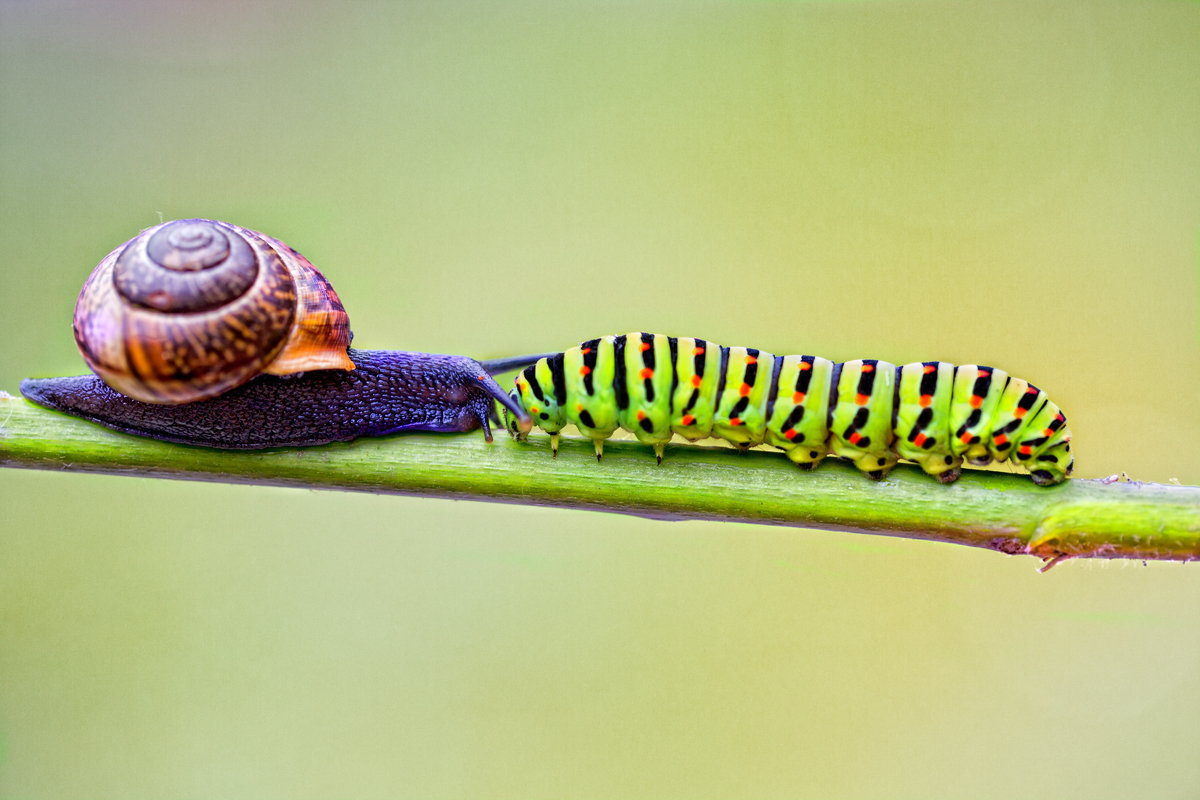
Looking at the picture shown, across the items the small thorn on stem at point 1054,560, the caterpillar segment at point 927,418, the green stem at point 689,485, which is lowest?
the small thorn on stem at point 1054,560

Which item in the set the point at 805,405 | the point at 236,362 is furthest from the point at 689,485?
the point at 236,362

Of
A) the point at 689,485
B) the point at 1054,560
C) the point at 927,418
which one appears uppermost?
the point at 927,418

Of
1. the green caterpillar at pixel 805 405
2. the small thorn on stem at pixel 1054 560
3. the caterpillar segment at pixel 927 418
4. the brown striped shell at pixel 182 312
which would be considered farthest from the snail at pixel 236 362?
the small thorn on stem at pixel 1054 560

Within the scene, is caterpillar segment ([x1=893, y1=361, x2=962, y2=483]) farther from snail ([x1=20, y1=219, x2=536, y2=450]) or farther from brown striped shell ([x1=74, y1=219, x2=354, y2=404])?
A: brown striped shell ([x1=74, y1=219, x2=354, y2=404])

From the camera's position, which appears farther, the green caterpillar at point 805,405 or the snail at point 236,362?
the green caterpillar at point 805,405

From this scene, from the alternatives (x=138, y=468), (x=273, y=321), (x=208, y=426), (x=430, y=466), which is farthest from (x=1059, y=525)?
(x=138, y=468)

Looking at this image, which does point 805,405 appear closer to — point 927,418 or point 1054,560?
point 927,418

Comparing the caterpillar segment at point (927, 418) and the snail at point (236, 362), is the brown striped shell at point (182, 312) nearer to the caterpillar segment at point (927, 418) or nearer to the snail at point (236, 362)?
the snail at point (236, 362)
